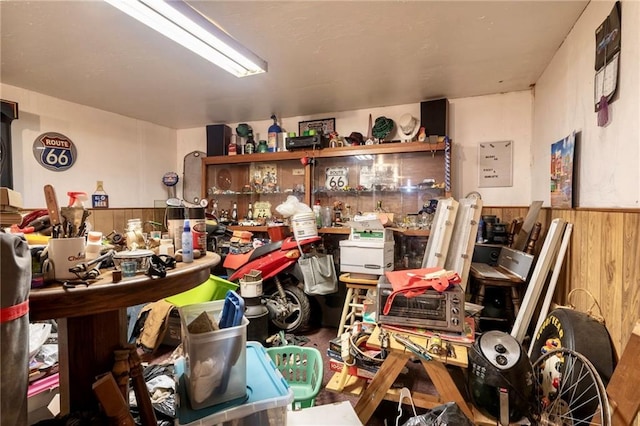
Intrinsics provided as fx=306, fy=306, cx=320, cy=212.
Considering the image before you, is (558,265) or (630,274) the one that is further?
(558,265)

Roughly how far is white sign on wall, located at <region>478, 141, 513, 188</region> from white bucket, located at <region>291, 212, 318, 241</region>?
1905mm

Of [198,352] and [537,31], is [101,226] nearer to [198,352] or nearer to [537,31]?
[198,352]

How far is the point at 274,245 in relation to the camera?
310 centimetres

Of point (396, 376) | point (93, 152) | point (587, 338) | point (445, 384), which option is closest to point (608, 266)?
point (587, 338)

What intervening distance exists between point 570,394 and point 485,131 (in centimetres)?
268

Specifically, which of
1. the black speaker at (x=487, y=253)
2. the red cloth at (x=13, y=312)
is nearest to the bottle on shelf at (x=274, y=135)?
the black speaker at (x=487, y=253)

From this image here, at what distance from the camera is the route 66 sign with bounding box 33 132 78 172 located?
128 inches

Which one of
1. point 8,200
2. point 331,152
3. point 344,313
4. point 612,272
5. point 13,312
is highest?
point 331,152

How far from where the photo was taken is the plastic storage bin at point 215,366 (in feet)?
3.30

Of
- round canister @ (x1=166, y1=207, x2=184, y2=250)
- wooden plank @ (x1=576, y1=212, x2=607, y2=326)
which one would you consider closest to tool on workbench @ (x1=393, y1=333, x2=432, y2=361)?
wooden plank @ (x1=576, y1=212, x2=607, y2=326)

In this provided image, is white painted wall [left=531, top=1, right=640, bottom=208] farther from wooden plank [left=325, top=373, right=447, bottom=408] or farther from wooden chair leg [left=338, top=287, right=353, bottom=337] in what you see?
wooden chair leg [left=338, top=287, right=353, bottom=337]

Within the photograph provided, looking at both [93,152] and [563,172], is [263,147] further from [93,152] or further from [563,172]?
[563,172]

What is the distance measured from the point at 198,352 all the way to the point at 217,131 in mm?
3848

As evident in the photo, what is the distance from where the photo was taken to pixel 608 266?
1469mm
